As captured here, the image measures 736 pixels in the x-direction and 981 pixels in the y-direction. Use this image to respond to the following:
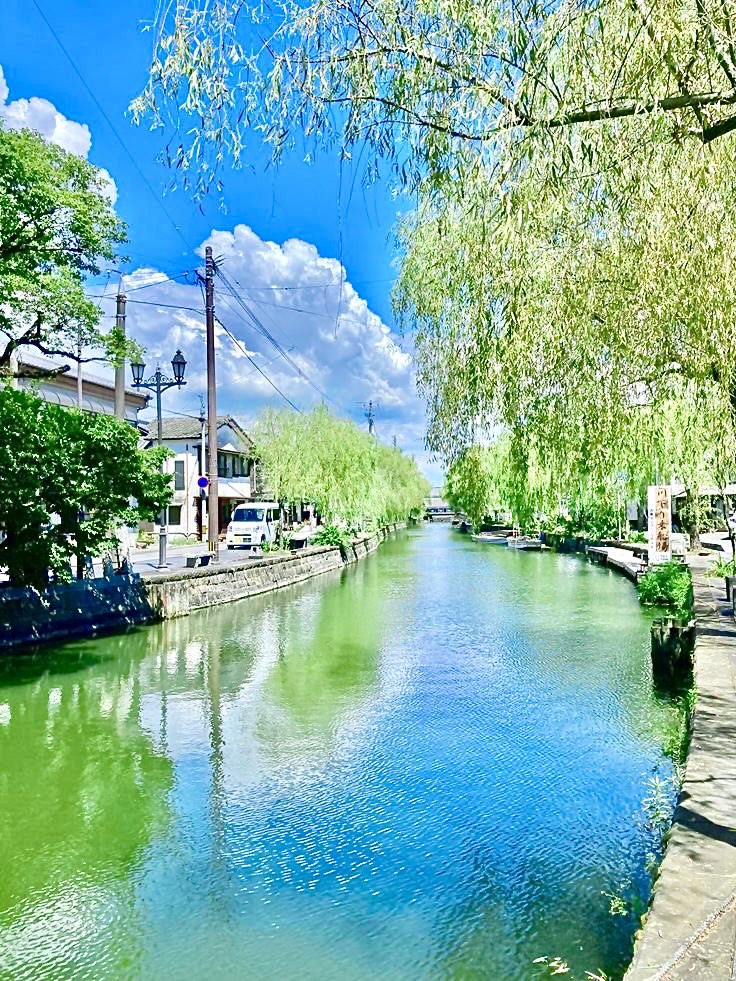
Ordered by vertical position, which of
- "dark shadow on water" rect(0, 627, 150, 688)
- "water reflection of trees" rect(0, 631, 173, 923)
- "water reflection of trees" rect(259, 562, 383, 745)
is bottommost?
"water reflection of trees" rect(0, 631, 173, 923)

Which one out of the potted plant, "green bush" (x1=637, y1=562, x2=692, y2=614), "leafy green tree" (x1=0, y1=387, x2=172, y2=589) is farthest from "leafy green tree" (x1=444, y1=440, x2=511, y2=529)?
"green bush" (x1=637, y1=562, x2=692, y2=614)

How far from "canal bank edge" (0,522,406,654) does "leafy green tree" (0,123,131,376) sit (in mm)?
4020

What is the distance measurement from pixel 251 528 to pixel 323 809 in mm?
26188

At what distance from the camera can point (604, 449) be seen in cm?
691

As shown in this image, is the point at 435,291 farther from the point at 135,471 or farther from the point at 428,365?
the point at 135,471

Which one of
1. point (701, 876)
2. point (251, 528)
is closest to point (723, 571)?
point (701, 876)

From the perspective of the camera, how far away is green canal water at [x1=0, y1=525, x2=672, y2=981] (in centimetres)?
450

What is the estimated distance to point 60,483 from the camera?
37.9 ft

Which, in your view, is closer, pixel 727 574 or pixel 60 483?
pixel 60 483

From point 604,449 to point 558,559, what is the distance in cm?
2846

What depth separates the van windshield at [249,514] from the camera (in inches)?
1296

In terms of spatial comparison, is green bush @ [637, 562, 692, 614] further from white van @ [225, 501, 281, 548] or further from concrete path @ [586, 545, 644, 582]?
white van @ [225, 501, 281, 548]

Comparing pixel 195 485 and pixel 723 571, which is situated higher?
pixel 195 485

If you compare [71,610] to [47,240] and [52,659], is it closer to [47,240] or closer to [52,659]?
[52,659]
